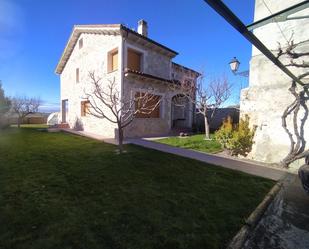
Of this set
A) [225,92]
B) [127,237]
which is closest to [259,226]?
[127,237]

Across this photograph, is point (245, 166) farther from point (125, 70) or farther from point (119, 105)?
point (125, 70)

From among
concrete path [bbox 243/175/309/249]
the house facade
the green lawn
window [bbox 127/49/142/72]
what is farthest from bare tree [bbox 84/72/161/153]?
concrete path [bbox 243/175/309/249]

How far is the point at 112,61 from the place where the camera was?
12.8 meters

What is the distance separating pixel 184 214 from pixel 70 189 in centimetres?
253

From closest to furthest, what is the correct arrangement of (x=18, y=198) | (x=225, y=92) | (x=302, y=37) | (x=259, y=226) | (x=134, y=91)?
(x=259, y=226) → (x=18, y=198) → (x=302, y=37) → (x=134, y=91) → (x=225, y=92)

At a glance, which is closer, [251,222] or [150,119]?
[251,222]

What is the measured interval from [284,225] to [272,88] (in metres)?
5.37

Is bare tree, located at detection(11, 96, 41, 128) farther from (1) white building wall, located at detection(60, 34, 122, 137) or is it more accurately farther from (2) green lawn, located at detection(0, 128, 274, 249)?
(2) green lawn, located at detection(0, 128, 274, 249)

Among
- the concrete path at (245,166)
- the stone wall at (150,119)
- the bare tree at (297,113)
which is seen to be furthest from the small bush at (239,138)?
the stone wall at (150,119)

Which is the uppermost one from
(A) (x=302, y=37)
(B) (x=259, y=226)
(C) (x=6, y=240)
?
(A) (x=302, y=37)

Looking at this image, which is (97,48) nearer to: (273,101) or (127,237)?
(273,101)

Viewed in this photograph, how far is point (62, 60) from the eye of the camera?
784 inches

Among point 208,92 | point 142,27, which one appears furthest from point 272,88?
point 142,27

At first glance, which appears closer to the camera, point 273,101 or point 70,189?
point 70,189
